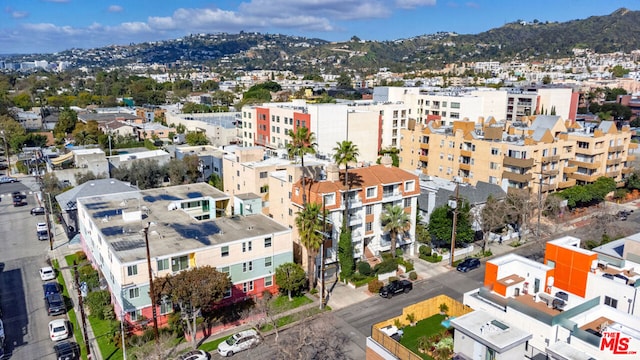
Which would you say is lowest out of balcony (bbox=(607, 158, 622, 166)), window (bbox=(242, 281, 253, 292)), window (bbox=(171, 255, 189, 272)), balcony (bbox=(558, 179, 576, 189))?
window (bbox=(242, 281, 253, 292))

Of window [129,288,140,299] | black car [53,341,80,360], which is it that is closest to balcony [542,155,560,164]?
window [129,288,140,299]

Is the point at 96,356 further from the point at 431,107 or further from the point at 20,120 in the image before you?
the point at 20,120

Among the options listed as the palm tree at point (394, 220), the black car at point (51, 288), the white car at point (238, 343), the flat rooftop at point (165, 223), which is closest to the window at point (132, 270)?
the flat rooftop at point (165, 223)

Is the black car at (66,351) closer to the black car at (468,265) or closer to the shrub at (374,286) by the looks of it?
the shrub at (374,286)

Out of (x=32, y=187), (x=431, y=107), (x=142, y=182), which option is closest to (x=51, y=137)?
(x=32, y=187)

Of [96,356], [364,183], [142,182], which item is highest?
[364,183]

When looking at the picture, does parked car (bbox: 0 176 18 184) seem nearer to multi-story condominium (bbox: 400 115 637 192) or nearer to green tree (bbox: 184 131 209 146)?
green tree (bbox: 184 131 209 146)
